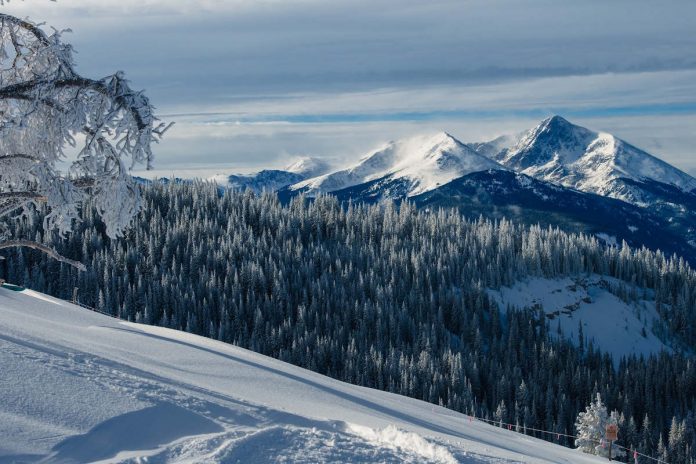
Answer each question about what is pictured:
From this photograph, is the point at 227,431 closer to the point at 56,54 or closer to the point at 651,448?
the point at 56,54

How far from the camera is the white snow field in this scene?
48.3ft

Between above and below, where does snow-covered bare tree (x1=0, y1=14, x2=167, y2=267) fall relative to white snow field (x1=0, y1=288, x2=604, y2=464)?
above

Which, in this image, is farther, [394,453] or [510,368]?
[510,368]

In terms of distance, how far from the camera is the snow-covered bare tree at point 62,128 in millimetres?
17109

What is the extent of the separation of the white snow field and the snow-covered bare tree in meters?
3.75

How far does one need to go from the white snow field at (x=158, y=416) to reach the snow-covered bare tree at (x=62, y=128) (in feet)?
12.3

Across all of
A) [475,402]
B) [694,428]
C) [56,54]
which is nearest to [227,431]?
[56,54]

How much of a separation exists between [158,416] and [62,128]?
7.48 meters

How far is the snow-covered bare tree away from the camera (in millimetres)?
17109

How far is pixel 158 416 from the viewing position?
16.3m

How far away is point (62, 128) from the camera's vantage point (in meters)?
17.5

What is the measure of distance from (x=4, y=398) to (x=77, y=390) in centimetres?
164

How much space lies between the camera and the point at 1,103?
59.9 feet

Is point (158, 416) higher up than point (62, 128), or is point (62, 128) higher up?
point (62, 128)
